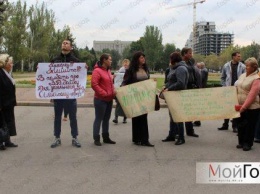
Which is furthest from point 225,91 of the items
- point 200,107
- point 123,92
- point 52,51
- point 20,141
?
point 52,51

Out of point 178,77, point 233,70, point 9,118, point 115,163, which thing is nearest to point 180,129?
point 178,77

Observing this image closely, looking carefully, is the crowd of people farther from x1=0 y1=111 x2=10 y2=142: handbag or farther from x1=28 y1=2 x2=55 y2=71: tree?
x1=28 y1=2 x2=55 y2=71: tree

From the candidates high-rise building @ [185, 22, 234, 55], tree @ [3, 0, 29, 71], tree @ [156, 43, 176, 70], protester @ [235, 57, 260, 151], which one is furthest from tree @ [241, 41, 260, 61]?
protester @ [235, 57, 260, 151]

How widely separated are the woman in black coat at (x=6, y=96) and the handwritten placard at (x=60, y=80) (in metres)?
0.52

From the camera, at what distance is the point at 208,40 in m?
117

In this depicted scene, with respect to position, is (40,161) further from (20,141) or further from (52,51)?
(52,51)

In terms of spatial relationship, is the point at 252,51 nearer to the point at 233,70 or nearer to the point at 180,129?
the point at 233,70

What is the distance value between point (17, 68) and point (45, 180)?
74.0m

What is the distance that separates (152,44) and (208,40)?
34.1m

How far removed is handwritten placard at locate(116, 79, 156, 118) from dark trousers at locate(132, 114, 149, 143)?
160 mm

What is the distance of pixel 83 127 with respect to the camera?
8859 millimetres

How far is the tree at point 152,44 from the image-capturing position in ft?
295

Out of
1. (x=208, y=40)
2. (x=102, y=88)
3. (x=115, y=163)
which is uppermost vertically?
(x=208, y=40)

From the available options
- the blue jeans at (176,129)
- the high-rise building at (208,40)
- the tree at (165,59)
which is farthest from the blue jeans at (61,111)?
the high-rise building at (208,40)
